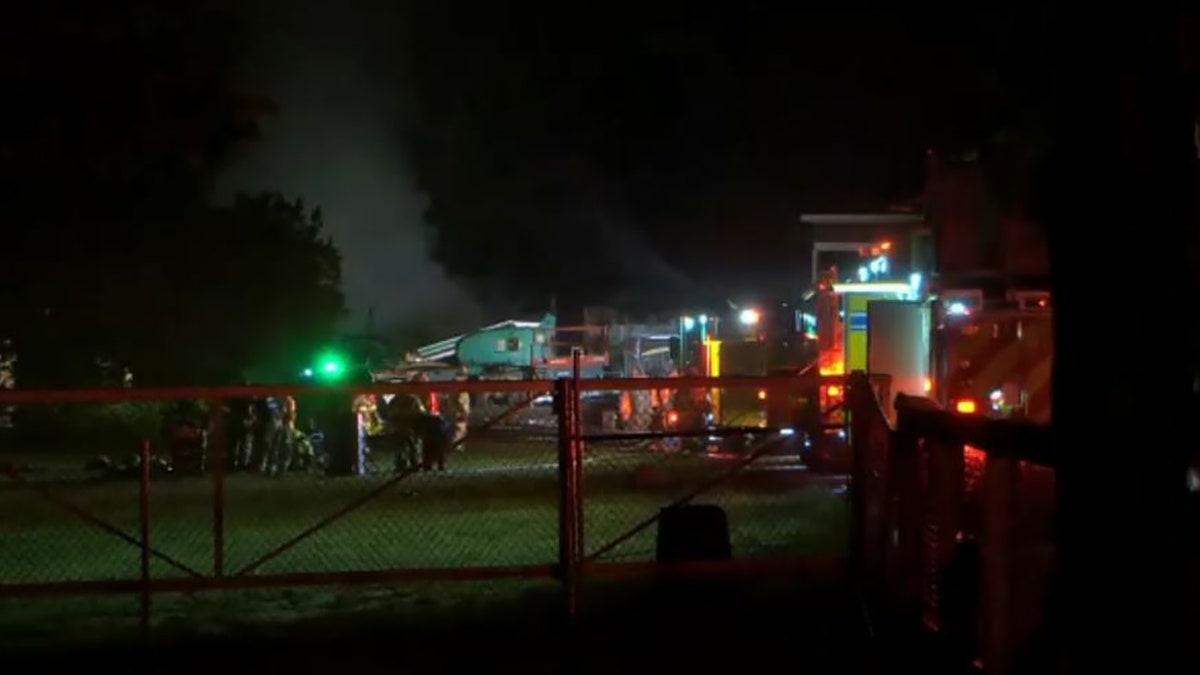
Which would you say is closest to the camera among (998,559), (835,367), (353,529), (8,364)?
(998,559)

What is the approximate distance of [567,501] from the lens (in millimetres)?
9422

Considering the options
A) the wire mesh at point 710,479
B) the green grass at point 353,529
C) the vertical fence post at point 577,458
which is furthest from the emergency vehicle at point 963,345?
the vertical fence post at point 577,458

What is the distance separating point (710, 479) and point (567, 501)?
3054 millimetres

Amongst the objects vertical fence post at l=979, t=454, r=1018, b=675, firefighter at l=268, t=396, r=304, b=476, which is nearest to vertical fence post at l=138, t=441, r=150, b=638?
vertical fence post at l=979, t=454, r=1018, b=675

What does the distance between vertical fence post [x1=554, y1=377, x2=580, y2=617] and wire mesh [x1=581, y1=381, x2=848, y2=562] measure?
0.35 metres

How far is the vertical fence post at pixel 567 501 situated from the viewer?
931 cm

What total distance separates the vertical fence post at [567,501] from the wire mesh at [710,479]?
35 cm

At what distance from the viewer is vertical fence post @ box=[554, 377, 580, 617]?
931cm

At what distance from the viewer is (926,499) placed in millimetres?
7957

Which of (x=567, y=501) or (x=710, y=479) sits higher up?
(x=567, y=501)

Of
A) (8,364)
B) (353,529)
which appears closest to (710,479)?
(353,529)

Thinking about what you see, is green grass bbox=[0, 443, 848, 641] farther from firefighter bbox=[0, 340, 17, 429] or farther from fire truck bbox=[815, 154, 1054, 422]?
firefighter bbox=[0, 340, 17, 429]

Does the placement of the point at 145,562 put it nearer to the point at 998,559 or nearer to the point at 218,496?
the point at 218,496

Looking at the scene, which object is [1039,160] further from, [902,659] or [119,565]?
[119,565]
